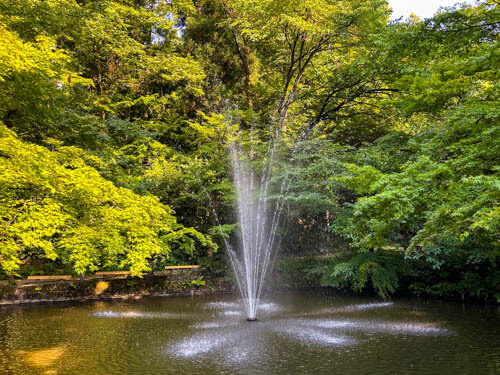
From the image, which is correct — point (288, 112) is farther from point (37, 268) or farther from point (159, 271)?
point (37, 268)

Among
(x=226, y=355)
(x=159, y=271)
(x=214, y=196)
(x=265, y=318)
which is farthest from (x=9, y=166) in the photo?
(x=214, y=196)

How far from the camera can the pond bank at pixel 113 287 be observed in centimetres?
1053

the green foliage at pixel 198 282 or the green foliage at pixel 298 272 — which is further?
the green foliage at pixel 298 272

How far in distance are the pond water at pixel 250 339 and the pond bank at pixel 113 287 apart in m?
0.81

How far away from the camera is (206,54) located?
18406mm

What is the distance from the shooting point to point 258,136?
47.9ft

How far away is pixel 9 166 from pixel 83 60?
505 inches

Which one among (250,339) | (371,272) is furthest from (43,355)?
(371,272)

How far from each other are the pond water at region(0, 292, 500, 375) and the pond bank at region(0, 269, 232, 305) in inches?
31.8

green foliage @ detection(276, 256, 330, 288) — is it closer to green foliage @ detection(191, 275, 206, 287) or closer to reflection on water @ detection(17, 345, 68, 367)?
green foliage @ detection(191, 275, 206, 287)

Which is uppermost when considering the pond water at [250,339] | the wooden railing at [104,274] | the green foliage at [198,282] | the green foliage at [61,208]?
the green foliage at [61,208]

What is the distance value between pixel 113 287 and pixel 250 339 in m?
7.08

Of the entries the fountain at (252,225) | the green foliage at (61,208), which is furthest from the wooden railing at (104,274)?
the green foliage at (61,208)

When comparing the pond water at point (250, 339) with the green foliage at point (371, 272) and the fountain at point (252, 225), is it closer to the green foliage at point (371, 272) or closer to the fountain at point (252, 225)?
the green foliage at point (371, 272)
